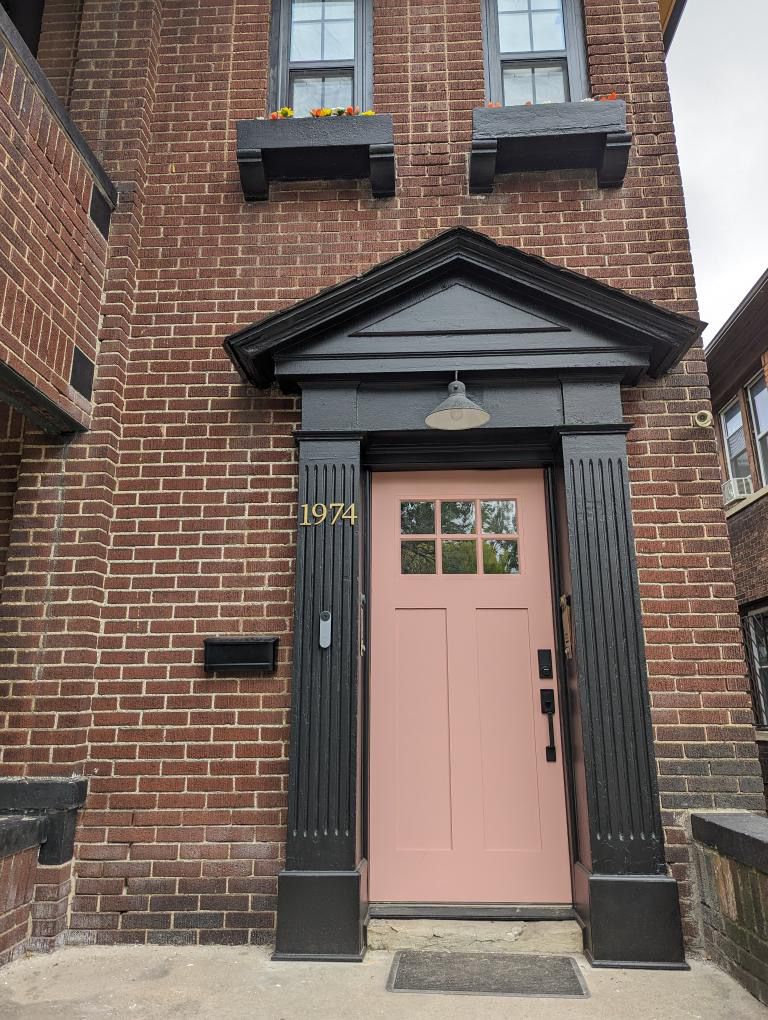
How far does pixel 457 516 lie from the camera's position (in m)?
4.54

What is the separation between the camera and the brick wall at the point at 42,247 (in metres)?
3.79

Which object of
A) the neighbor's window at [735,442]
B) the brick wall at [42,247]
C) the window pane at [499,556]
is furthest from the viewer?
the neighbor's window at [735,442]

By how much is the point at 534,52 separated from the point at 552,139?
1.07 meters

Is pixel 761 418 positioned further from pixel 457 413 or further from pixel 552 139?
pixel 457 413

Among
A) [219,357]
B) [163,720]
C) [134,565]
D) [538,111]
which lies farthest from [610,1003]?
[538,111]

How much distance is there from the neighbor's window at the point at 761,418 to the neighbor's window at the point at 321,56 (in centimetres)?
773

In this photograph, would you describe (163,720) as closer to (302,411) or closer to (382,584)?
(382,584)

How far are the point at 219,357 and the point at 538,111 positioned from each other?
2714mm

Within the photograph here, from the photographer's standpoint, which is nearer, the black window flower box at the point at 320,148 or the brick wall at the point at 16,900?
the brick wall at the point at 16,900

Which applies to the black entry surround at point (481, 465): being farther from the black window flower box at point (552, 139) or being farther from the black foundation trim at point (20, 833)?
the black foundation trim at point (20, 833)

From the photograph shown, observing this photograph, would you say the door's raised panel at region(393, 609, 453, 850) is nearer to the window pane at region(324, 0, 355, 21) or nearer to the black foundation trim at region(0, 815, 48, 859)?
the black foundation trim at region(0, 815, 48, 859)

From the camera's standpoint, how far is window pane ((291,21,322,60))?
5.52 metres

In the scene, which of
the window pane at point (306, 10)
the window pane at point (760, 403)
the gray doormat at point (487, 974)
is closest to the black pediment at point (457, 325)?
the window pane at point (306, 10)

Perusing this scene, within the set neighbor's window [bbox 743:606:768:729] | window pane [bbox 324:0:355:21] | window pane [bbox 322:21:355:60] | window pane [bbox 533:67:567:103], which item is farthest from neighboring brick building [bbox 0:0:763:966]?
neighbor's window [bbox 743:606:768:729]
